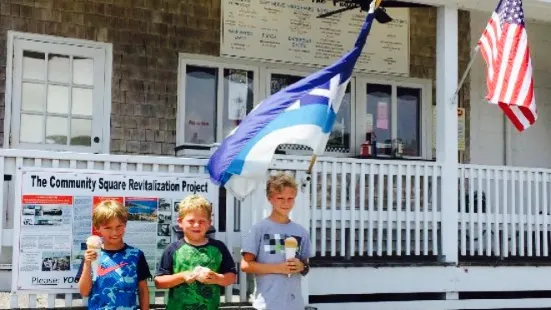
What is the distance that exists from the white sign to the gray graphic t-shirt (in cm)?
437

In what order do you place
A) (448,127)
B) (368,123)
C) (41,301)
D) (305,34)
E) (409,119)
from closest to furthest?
1. (41,301)
2. (448,127)
3. (305,34)
4. (368,123)
5. (409,119)

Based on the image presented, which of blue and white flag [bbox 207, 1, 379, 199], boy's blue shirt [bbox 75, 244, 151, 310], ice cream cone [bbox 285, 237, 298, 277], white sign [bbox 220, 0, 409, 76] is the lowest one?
boy's blue shirt [bbox 75, 244, 151, 310]

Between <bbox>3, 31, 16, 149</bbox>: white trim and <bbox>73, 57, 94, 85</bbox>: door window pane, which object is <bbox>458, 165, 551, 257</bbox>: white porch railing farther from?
<bbox>3, 31, 16, 149</bbox>: white trim

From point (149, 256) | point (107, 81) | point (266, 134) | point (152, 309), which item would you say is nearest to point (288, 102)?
point (266, 134)

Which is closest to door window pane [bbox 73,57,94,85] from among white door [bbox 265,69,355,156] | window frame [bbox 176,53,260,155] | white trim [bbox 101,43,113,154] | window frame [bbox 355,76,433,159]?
white trim [bbox 101,43,113,154]

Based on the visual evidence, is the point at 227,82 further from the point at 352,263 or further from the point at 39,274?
the point at 39,274

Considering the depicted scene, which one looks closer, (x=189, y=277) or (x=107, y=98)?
(x=189, y=277)

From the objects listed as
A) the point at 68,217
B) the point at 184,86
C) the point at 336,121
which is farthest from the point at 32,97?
the point at 336,121

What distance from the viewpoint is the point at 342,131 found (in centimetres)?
949

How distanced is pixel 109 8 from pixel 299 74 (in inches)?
102

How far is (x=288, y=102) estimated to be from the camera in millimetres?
5234

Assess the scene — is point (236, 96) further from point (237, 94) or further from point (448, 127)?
point (448, 127)

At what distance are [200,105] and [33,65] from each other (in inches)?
80.5

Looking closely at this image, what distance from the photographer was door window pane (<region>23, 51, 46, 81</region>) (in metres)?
7.85
